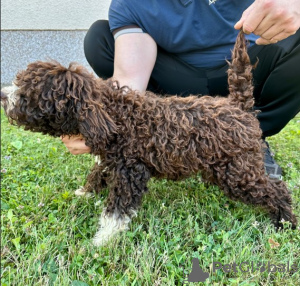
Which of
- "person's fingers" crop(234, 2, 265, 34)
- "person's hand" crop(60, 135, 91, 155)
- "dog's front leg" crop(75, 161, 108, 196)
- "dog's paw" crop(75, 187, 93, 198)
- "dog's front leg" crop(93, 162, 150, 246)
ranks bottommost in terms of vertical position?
"dog's paw" crop(75, 187, 93, 198)

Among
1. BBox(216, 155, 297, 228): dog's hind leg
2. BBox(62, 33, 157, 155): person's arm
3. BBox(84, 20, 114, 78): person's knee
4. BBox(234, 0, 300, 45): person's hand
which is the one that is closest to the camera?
BBox(234, 0, 300, 45): person's hand

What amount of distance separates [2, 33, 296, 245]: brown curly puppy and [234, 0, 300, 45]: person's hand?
0.15m

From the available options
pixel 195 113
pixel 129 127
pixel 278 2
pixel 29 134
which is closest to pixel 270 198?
pixel 195 113

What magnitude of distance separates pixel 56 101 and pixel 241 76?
1246mm

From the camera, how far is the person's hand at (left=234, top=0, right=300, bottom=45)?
72.2 inches

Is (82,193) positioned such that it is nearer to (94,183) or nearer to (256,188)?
(94,183)

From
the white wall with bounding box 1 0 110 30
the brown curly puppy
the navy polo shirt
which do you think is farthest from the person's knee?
the white wall with bounding box 1 0 110 30

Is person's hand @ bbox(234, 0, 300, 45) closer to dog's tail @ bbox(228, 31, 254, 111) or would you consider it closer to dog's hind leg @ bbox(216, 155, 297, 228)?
dog's tail @ bbox(228, 31, 254, 111)

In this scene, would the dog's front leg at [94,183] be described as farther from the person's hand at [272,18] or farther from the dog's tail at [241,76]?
the person's hand at [272,18]

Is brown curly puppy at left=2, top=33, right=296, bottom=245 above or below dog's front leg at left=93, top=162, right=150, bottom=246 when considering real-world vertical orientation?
above

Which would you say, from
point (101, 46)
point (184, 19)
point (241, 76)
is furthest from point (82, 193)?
point (184, 19)

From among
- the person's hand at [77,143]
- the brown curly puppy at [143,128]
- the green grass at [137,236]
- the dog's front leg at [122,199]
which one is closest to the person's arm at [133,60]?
the brown curly puppy at [143,128]

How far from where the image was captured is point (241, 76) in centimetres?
218

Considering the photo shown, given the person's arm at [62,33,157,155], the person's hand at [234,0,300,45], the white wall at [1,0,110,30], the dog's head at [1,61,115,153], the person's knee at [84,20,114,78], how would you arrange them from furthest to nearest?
the white wall at [1,0,110,30] → the person's knee at [84,20,114,78] → the person's arm at [62,33,157,155] → the dog's head at [1,61,115,153] → the person's hand at [234,0,300,45]
